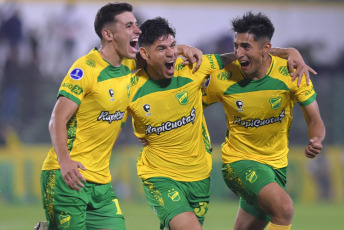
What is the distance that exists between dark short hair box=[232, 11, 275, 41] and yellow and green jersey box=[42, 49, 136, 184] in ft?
4.87

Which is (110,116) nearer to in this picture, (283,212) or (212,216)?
(283,212)

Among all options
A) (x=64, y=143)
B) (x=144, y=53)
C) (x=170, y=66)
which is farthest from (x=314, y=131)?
(x=64, y=143)

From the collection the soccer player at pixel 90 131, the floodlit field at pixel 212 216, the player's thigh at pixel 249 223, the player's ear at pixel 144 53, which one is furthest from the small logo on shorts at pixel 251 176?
the floodlit field at pixel 212 216

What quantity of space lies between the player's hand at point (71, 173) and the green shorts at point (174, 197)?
1.19m

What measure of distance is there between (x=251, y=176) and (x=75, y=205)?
187 cm

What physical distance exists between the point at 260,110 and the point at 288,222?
1160 mm

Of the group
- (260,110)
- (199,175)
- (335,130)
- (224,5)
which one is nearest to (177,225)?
(199,175)

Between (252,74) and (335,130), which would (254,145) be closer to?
(252,74)

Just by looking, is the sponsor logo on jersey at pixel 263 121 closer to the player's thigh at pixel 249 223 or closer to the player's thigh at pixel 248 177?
the player's thigh at pixel 248 177

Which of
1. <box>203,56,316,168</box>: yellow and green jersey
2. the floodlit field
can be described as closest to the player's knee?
<box>203,56,316,168</box>: yellow and green jersey

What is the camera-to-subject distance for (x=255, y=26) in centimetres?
677

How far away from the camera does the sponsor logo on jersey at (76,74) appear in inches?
223

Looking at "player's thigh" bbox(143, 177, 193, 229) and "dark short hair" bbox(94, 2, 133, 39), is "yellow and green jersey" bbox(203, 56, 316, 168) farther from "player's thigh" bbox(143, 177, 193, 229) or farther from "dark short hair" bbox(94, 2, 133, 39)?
"dark short hair" bbox(94, 2, 133, 39)

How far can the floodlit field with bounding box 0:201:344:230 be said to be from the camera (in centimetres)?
1150
